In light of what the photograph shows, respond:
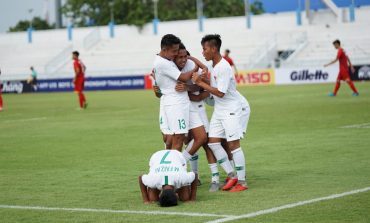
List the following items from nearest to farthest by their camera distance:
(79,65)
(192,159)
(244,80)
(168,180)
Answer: (168,180), (192,159), (79,65), (244,80)

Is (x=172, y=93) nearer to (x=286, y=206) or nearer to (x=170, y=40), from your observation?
(x=170, y=40)

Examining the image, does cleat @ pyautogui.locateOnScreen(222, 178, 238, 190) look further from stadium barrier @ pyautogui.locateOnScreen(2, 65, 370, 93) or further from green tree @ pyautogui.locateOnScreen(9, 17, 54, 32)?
green tree @ pyautogui.locateOnScreen(9, 17, 54, 32)

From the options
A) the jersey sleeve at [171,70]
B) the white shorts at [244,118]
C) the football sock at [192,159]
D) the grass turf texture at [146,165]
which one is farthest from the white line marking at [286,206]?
the jersey sleeve at [171,70]

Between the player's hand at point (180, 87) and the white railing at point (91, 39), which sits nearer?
the player's hand at point (180, 87)

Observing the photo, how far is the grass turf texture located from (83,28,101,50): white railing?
146 feet

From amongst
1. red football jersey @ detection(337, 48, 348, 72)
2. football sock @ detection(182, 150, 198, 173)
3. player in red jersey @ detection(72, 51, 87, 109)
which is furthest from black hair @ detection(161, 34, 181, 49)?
red football jersey @ detection(337, 48, 348, 72)

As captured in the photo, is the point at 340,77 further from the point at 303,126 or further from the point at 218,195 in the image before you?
the point at 218,195

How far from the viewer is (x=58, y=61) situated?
6950 cm

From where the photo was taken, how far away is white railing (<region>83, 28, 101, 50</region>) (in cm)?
7150

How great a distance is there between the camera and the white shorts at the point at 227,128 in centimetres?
1169

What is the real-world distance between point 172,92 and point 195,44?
54.0m

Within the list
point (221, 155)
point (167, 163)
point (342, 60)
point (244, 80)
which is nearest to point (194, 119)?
point (221, 155)

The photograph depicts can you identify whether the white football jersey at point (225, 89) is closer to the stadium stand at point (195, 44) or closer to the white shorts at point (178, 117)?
the white shorts at point (178, 117)

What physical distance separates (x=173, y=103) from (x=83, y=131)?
34.9ft
